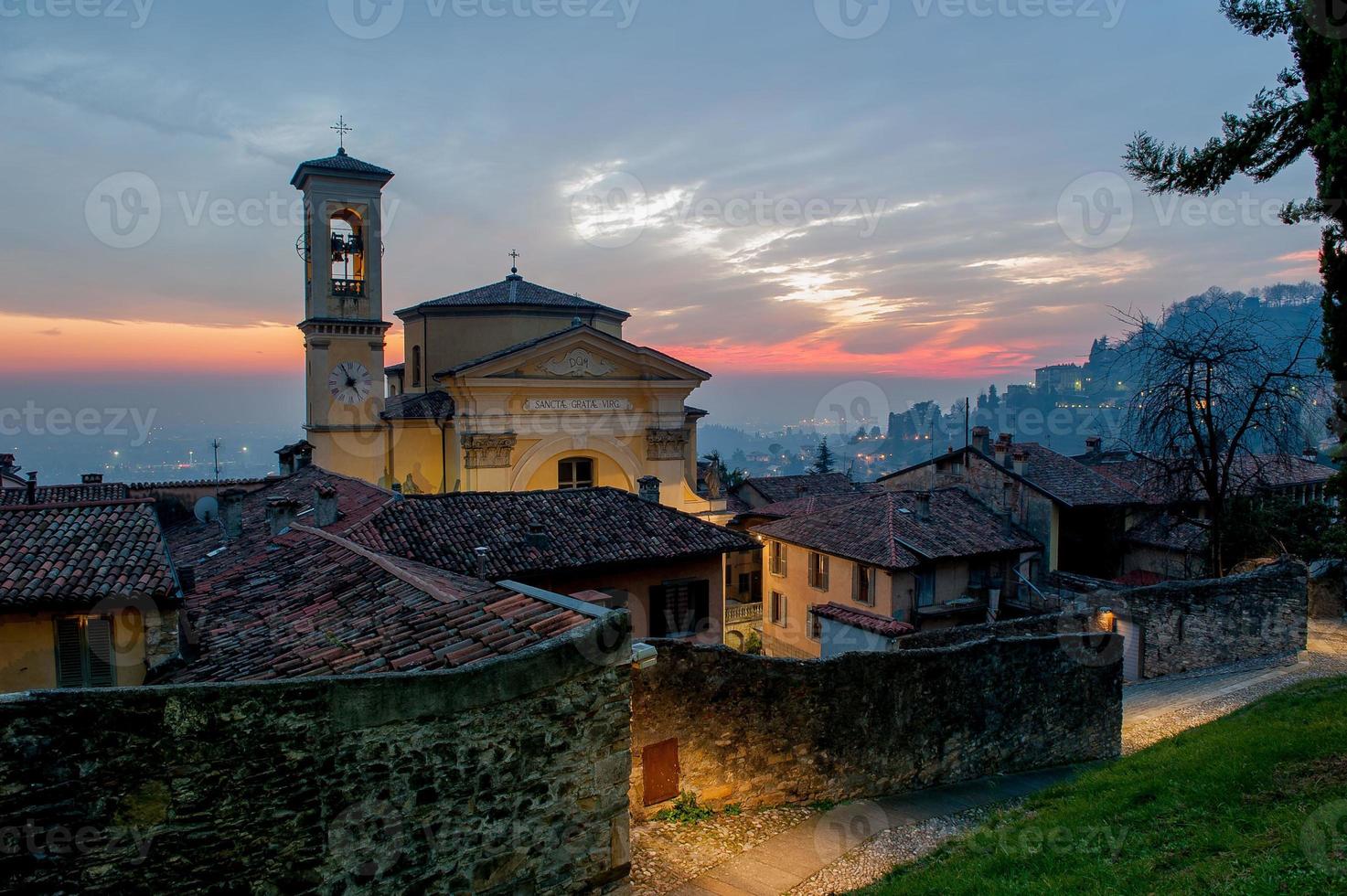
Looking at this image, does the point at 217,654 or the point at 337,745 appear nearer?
the point at 337,745

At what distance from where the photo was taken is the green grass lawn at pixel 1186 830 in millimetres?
5793

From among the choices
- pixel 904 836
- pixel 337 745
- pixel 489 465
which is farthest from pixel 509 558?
pixel 489 465

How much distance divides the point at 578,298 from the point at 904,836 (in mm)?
28555

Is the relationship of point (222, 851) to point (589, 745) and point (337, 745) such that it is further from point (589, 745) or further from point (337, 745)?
point (589, 745)

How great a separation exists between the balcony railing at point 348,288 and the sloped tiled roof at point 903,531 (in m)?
18.0

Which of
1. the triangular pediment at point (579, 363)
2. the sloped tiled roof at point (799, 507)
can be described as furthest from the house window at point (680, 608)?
the triangular pediment at point (579, 363)

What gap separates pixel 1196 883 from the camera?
5.74 metres

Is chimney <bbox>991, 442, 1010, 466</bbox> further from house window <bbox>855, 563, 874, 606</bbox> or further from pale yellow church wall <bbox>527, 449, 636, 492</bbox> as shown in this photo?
pale yellow church wall <bbox>527, 449, 636, 492</bbox>

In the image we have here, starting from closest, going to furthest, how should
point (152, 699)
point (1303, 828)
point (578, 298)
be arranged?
point (152, 699), point (1303, 828), point (578, 298)

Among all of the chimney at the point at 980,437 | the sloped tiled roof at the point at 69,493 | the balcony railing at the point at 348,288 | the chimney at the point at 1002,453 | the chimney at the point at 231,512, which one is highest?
the balcony railing at the point at 348,288

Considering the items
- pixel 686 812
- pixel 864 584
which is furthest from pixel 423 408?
pixel 686 812

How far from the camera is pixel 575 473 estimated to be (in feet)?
92.4

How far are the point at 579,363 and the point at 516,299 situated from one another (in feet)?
22.8

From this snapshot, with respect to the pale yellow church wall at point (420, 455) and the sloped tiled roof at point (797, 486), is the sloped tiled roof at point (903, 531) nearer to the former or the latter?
the pale yellow church wall at point (420, 455)
